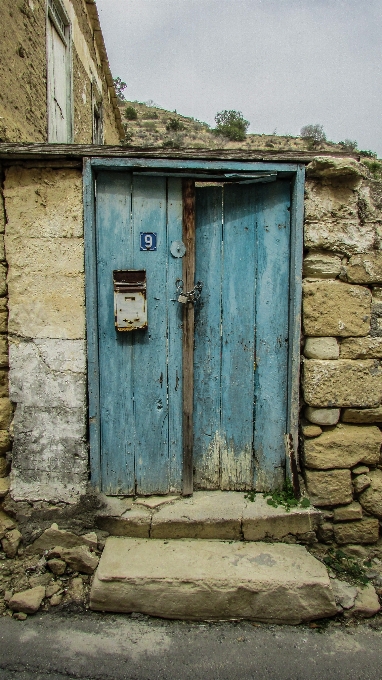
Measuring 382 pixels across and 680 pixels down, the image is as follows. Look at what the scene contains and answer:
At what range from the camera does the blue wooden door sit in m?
2.89

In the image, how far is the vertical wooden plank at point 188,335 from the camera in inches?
112

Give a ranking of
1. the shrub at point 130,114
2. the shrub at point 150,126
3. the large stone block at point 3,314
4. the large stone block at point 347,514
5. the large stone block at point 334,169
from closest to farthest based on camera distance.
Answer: the large stone block at point 334,169, the large stone block at point 3,314, the large stone block at point 347,514, the shrub at point 150,126, the shrub at point 130,114

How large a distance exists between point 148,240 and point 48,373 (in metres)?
1.09

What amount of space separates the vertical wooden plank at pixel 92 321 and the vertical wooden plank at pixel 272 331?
1.08 m

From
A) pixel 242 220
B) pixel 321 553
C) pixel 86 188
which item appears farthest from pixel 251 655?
pixel 86 188

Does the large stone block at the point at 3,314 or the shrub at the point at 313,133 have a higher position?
the shrub at the point at 313,133

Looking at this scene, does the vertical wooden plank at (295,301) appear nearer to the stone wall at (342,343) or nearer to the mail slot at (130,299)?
the stone wall at (342,343)

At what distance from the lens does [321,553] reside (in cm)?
284

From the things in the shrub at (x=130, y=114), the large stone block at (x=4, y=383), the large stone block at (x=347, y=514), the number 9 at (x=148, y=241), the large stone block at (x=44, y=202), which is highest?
the shrub at (x=130, y=114)

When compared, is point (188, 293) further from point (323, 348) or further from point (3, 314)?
point (3, 314)

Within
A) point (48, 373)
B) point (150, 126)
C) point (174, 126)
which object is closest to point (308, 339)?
point (48, 373)

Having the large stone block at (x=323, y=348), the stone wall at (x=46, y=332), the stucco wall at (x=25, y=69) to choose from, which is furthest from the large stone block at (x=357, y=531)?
the stucco wall at (x=25, y=69)

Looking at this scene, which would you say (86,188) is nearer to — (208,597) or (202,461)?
(202,461)

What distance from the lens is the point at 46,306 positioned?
2770mm
